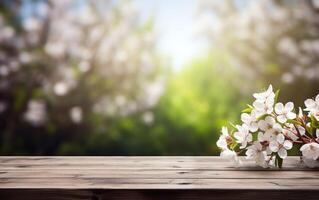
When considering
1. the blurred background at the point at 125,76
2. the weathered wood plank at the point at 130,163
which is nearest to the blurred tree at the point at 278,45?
the blurred background at the point at 125,76

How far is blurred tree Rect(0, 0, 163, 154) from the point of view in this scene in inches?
200

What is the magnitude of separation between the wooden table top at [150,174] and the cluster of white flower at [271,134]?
1.7 inches

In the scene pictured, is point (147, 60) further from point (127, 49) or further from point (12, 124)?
point (12, 124)

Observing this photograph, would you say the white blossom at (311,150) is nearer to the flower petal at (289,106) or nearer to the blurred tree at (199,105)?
the flower petal at (289,106)

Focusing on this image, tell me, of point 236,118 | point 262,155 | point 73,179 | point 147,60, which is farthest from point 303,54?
point 73,179

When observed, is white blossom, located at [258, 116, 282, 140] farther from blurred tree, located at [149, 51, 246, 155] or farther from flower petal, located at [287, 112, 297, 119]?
blurred tree, located at [149, 51, 246, 155]

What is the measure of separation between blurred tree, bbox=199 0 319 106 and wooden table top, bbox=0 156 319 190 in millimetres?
3694

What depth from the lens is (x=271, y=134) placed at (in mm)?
1533

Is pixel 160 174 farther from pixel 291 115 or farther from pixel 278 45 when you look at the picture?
pixel 278 45

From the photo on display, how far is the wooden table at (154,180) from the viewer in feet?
3.90

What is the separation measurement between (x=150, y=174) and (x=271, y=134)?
1.25 ft

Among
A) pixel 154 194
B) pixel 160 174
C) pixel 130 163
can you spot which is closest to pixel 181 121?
pixel 130 163

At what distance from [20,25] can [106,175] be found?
14.2ft

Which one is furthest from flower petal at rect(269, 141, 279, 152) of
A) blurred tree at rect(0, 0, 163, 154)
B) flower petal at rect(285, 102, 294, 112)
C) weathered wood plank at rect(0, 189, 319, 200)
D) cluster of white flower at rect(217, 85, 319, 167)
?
blurred tree at rect(0, 0, 163, 154)
